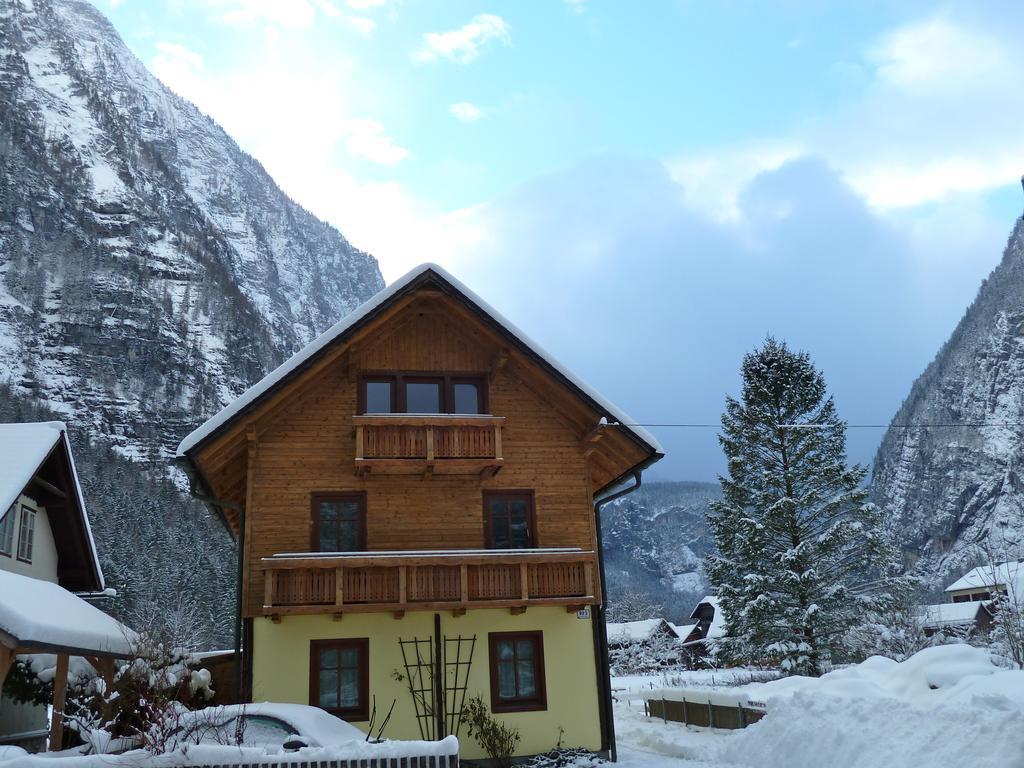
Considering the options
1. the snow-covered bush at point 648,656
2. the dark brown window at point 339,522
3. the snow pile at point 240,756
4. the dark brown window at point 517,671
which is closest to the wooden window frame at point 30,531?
the dark brown window at point 339,522

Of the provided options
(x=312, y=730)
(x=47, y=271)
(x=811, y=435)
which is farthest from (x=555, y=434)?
(x=47, y=271)

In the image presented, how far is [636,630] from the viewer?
88562mm

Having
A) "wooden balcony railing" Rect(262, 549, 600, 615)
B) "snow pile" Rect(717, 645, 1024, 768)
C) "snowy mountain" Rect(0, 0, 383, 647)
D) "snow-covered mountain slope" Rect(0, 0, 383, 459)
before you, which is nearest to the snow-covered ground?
"snow pile" Rect(717, 645, 1024, 768)

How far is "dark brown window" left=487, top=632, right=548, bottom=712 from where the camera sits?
56.4 feet

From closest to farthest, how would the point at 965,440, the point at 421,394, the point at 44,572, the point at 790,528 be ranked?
the point at 421,394, the point at 44,572, the point at 790,528, the point at 965,440

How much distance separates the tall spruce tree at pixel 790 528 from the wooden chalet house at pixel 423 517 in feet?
36.2

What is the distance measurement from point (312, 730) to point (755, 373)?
81.8 ft

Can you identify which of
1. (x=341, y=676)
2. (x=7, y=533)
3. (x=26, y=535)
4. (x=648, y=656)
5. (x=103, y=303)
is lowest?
(x=648, y=656)

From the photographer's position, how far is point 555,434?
63.8 feet

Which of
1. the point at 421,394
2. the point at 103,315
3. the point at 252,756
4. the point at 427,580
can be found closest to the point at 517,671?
the point at 427,580

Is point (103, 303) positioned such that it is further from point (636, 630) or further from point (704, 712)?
point (704, 712)

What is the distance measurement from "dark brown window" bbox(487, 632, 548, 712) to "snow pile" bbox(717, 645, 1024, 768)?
153 inches

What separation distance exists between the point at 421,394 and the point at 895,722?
37.3ft

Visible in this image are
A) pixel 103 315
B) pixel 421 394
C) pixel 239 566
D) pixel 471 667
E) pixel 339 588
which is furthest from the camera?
pixel 103 315
